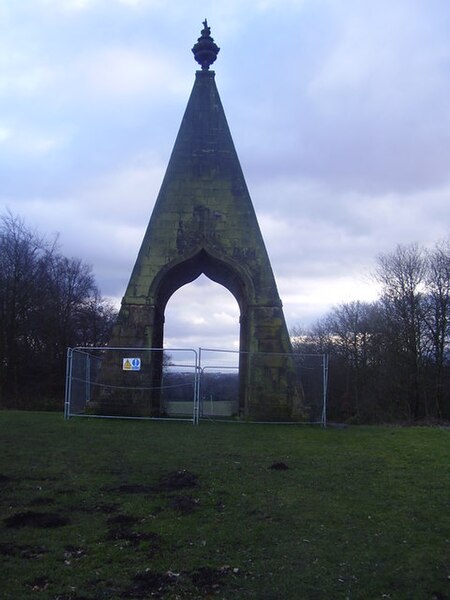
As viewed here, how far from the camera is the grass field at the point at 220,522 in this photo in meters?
5.09

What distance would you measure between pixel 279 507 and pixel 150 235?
12.5 m

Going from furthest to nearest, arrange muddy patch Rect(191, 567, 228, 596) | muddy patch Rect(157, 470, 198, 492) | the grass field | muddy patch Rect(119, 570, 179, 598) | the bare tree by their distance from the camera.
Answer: the bare tree, muddy patch Rect(157, 470, 198, 492), the grass field, muddy patch Rect(191, 567, 228, 596), muddy patch Rect(119, 570, 179, 598)

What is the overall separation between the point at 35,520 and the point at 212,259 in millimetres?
→ 12902

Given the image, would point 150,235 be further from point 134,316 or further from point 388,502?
point 388,502

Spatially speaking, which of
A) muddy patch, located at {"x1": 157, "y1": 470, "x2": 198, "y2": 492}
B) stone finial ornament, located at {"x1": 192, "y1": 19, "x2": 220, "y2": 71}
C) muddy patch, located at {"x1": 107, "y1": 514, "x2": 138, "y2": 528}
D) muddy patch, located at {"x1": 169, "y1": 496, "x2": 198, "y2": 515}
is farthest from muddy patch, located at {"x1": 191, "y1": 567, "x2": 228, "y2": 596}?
stone finial ornament, located at {"x1": 192, "y1": 19, "x2": 220, "y2": 71}

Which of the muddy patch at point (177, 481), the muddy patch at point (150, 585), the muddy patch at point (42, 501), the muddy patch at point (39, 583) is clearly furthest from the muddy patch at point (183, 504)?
the muddy patch at point (39, 583)

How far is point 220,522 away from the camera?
675cm

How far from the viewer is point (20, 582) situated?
4.98 m

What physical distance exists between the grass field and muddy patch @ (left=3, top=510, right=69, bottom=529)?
0.02 m

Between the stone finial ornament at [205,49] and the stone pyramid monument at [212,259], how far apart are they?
1.60 meters

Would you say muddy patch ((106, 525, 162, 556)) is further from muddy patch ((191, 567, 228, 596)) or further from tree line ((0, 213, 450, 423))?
tree line ((0, 213, 450, 423))

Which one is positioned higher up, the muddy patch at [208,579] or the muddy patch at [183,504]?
the muddy patch at [183,504]

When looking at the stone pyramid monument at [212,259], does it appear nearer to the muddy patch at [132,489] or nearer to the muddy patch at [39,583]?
the muddy patch at [132,489]

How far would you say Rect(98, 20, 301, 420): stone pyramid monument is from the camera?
17.9m
